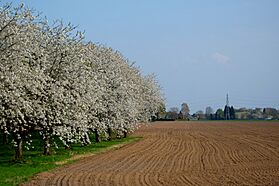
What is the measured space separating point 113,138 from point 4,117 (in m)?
38.4

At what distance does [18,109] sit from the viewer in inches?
979

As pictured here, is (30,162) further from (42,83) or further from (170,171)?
(170,171)

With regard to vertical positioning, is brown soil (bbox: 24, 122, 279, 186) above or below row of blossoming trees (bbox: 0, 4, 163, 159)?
below

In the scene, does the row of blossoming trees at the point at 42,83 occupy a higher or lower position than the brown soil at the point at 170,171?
higher

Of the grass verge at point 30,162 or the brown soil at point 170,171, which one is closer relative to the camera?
the brown soil at point 170,171

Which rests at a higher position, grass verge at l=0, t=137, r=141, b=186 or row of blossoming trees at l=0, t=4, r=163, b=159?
row of blossoming trees at l=0, t=4, r=163, b=159

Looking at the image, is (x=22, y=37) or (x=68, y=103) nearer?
(x=22, y=37)

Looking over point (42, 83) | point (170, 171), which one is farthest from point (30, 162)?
point (170, 171)

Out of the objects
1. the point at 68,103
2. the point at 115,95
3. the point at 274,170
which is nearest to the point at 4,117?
the point at 68,103

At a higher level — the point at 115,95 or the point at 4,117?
the point at 115,95

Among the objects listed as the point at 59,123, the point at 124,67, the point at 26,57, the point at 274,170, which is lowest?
the point at 274,170

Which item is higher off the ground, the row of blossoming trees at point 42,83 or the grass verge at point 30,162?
the row of blossoming trees at point 42,83

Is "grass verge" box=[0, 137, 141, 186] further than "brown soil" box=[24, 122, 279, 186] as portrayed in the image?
Yes

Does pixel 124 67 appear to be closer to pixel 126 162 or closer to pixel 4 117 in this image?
pixel 126 162
